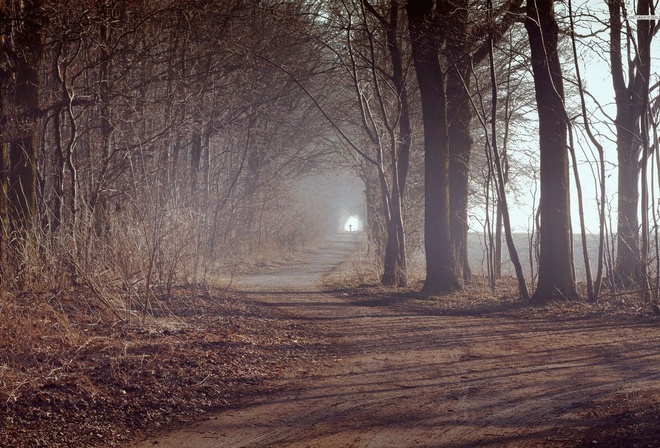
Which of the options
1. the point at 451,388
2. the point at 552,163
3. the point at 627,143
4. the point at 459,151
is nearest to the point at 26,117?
the point at 552,163

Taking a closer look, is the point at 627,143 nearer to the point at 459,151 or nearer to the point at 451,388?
the point at 459,151

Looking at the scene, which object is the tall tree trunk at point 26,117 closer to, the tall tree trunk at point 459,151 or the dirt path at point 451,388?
the dirt path at point 451,388

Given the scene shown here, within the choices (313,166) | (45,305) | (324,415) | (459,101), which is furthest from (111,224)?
(313,166)

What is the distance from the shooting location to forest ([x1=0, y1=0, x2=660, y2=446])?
10.6 metres

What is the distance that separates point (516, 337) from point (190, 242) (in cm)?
584

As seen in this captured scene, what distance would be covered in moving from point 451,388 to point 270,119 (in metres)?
19.7

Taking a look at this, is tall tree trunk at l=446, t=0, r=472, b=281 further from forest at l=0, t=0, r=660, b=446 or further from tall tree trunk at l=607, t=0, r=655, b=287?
tall tree trunk at l=607, t=0, r=655, b=287

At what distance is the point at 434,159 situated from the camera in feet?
53.3

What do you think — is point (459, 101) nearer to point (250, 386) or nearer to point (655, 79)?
point (655, 79)

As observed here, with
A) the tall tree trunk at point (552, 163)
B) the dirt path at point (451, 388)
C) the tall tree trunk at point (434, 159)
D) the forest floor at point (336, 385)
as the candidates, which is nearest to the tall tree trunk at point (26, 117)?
the forest floor at point (336, 385)

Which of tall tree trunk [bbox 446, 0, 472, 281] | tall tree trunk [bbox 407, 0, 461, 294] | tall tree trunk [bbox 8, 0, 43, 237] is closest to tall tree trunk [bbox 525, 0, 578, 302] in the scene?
tall tree trunk [bbox 407, 0, 461, 294]

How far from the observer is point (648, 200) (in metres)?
12.4

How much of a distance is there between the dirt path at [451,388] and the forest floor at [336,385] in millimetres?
21

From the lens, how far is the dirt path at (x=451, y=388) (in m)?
5.33
